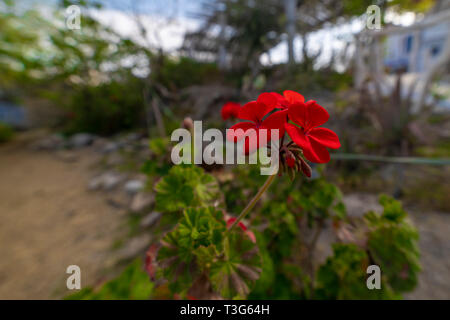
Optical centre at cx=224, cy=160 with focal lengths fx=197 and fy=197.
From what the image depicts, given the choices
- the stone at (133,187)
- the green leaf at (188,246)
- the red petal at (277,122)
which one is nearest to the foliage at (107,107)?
the stone at (133,187)

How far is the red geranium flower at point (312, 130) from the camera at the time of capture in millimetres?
349

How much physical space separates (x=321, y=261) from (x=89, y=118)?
485cm

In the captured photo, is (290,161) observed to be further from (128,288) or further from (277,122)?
(128,288)

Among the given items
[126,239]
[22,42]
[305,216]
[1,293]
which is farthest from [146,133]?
[22,42]

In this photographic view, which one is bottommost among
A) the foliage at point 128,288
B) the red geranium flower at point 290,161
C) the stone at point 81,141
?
the foliage at point 128,288

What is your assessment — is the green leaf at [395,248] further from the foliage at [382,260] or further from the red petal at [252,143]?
the red petal at [252,143]

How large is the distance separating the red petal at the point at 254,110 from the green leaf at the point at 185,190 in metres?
0.26

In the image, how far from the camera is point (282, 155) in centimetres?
40

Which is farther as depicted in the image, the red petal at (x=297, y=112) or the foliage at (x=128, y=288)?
the foliage at (x=128, y=288)

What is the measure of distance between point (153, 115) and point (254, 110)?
10.6ft

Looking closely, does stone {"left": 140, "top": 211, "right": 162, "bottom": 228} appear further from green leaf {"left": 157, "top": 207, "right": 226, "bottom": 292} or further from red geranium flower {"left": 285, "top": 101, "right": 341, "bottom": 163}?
red geranium flower {"left": 285, "top": 101, "right": 341, "bottom": 163}

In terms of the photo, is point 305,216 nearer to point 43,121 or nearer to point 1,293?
point 1,293

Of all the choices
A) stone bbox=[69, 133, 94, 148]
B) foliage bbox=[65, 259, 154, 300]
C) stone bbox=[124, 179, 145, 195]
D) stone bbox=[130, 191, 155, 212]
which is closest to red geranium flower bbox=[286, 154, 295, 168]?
foliage bbox=[65, 259, 154, 300]
